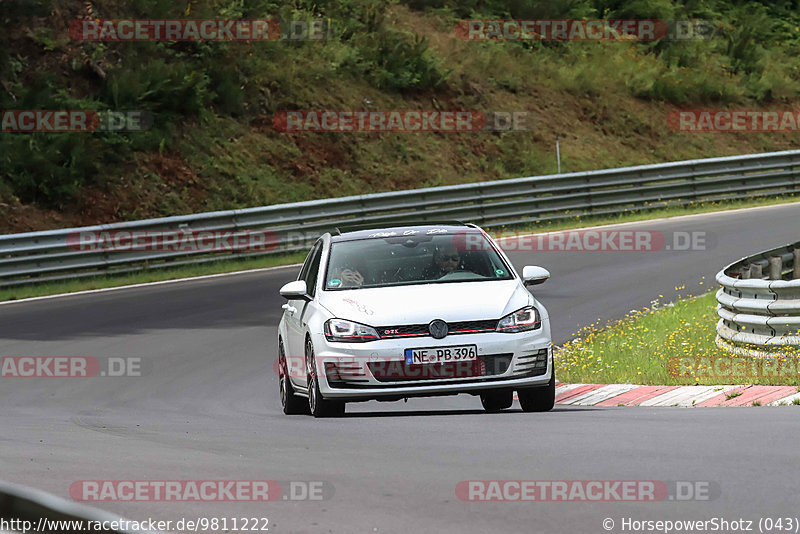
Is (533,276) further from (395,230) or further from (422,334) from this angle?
(395,230)

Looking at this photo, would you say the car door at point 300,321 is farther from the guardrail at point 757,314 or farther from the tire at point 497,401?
the guardrail at point 757,314

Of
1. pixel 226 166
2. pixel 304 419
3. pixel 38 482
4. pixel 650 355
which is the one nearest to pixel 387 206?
pixel 226 166

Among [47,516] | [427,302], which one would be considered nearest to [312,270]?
[427,302]

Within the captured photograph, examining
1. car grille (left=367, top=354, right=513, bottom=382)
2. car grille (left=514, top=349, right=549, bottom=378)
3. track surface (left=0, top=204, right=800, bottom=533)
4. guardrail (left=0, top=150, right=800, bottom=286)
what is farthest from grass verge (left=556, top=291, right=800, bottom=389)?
guardrail (left=0, top=150, right=800, bottom=286)

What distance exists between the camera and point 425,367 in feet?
33.8

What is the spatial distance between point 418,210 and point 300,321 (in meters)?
15.5

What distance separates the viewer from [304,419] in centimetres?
1102

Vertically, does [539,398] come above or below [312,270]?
below

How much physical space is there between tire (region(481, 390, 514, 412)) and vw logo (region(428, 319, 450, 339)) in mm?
1266

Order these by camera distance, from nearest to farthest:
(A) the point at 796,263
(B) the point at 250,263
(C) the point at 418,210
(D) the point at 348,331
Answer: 1. (D) the point at 348,331
2. (A) the point at 796,263
3. (B) the point at 250,263
4. (C) the point at 418,210

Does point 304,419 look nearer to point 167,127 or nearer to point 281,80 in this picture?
point 167,127

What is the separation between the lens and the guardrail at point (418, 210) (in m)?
22.8

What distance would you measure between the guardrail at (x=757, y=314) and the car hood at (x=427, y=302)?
291 cm

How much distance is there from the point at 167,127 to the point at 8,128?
3.69m
